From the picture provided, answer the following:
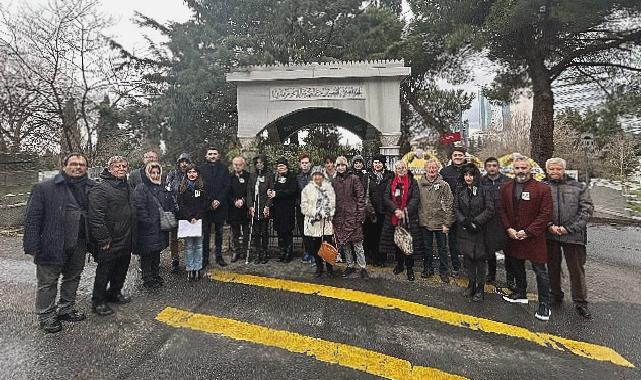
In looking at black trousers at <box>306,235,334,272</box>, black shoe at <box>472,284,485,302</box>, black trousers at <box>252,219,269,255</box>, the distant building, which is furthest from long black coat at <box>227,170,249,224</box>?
the distant building

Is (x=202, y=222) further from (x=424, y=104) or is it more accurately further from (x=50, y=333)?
(x=424, y=104)

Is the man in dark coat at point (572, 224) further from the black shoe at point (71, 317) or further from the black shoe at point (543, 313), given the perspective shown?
the black shoe at point (71, 317)

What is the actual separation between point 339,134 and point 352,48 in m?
3.28

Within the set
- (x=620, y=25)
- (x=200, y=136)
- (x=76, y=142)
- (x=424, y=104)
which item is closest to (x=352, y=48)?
(x=424, y=104)

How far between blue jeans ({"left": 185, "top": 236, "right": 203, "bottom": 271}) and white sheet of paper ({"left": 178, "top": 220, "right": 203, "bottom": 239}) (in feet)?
0.29

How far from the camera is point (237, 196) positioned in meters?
5.96

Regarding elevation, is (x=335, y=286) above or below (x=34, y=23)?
below

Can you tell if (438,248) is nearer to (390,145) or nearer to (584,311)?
(584,311)

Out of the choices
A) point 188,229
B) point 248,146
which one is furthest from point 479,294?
point 248,146

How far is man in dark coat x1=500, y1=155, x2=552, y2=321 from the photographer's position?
4.10 metres

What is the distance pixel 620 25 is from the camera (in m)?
9.92

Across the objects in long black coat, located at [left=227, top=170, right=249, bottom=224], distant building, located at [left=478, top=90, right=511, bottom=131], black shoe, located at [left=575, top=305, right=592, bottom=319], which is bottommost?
black shoe, located at [left=575, top=305, right=592, bottom=319]

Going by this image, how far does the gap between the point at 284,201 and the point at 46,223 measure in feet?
9.98

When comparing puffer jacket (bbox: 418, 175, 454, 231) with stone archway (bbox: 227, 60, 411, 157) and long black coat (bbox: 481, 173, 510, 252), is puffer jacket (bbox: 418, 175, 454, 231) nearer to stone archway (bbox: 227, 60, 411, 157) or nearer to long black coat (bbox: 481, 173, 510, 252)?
long black coat (bbox: 481, 173, 510, 252)
